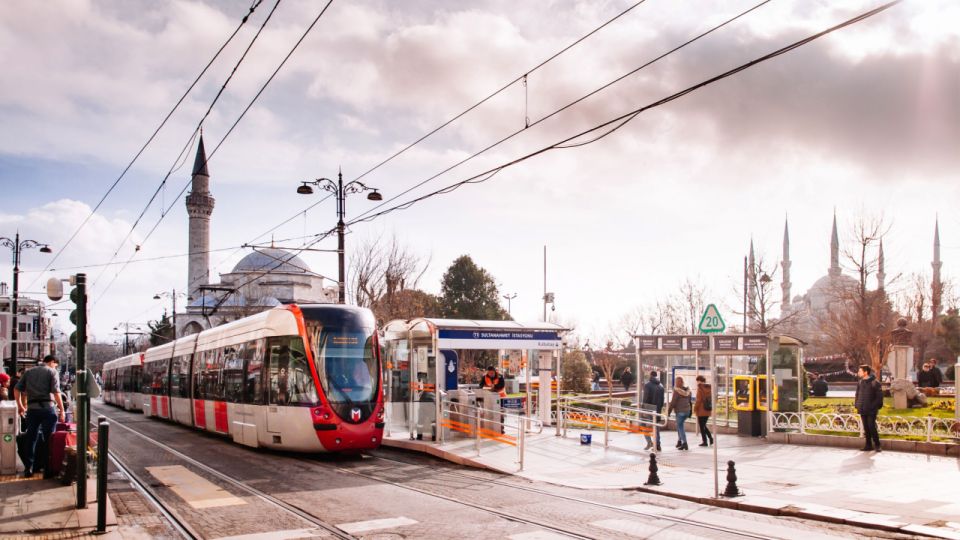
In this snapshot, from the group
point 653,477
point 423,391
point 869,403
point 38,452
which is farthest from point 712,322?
point 38,452

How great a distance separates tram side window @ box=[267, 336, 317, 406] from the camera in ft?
51.7

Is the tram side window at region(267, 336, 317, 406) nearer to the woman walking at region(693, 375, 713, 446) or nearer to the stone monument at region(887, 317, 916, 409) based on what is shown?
the woman walking at region(693, 375, 713, 446)

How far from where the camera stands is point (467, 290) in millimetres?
74125

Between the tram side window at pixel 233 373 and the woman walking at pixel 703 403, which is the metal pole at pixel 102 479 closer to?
the tram side window at pixel 233 373

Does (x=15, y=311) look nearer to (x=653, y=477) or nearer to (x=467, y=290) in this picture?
(x=653, y=477)

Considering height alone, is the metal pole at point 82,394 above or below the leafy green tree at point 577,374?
above

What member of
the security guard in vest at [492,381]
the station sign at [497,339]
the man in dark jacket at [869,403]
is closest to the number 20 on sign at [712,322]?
the man in dark jacket at [869,403]

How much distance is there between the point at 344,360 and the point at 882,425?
1186 cm

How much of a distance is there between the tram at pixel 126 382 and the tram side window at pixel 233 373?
16749 millimetres

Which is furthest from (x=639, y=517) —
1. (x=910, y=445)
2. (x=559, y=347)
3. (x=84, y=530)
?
(x=559, y=347)

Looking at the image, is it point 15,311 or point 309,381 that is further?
point 15,311

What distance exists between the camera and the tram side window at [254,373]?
56.0ft

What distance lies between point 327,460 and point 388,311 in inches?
959

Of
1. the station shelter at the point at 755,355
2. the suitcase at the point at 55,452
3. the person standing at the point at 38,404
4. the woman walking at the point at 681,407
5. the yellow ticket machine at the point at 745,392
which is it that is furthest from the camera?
the yellow ticket machine at the point at 745,392
